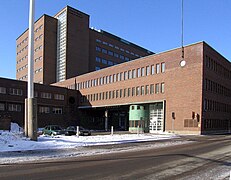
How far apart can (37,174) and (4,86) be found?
53714 millimetres

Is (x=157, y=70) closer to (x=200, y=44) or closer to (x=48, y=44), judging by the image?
(x=200, y=44)

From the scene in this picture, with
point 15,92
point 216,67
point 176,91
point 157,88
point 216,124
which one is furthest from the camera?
point 15,92

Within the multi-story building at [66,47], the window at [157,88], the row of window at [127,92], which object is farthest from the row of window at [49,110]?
the window at [157,88]

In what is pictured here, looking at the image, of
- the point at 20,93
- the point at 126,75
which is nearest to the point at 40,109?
the point at 20,93

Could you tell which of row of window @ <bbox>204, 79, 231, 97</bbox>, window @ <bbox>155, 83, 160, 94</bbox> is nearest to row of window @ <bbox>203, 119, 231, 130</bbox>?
row of window @ <bbox>204, 79, 231, 97</bbox>

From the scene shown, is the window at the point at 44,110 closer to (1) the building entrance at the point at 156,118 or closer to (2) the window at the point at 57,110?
(2) the window at the point at 57,110

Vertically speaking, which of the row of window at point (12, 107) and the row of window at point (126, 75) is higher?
the row of window at point (126, 75)

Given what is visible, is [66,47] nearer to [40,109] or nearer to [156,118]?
[40,109]

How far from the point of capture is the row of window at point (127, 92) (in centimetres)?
5006

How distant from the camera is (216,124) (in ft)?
163

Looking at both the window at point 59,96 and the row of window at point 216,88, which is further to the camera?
the window at point 59,96

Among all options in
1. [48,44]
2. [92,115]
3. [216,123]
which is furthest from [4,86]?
[216,123]

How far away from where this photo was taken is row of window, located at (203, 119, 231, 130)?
44.9 meters

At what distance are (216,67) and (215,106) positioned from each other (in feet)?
23.0
